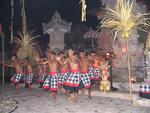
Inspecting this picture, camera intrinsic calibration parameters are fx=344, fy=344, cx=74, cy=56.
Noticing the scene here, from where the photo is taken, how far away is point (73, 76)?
36.3 ft

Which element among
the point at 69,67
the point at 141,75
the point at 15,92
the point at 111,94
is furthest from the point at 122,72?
the point at 15,92

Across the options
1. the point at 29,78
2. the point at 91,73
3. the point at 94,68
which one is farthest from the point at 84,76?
the point at 29,78

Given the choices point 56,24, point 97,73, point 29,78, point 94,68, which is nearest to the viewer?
point 97,73

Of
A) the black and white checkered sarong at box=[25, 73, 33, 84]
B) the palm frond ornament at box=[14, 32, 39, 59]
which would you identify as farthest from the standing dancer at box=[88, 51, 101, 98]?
the palm frond ornament at box=[14, 32, 39, 59]

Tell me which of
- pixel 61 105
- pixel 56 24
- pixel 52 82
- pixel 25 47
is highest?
pixel 56 24

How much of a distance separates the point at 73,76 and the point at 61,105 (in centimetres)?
107

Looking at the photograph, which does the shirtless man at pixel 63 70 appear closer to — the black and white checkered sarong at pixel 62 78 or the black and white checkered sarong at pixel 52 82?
the black and white checkered sarong at pixel 62 78

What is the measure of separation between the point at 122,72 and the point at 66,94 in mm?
2508

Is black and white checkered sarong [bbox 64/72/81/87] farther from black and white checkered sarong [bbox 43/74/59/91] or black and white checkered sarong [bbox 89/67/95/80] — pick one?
black and white checkered sarong [bbox 89/67/95/80]

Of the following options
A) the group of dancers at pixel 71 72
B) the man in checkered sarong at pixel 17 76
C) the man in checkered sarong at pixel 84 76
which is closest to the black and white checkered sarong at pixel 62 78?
the group of dancers at pixel 71 72

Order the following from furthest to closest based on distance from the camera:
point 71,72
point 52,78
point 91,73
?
point 91,73, point 52,78, point 71,72

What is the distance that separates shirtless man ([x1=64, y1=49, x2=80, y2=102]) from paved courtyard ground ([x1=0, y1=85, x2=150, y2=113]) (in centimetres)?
43

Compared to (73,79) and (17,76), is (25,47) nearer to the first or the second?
(17,76)

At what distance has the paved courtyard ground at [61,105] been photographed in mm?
9672
